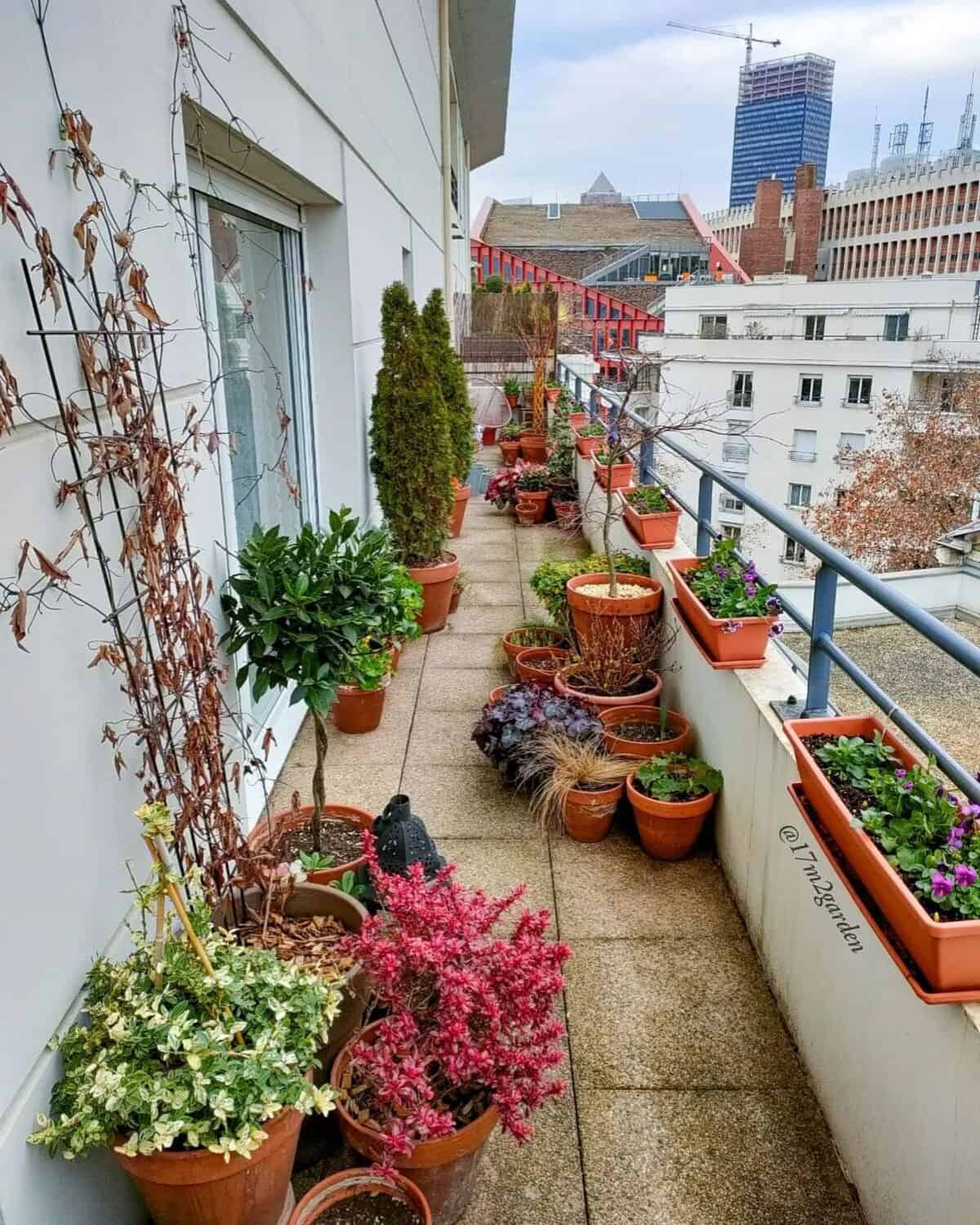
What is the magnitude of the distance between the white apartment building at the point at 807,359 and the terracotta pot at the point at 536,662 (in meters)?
20.3

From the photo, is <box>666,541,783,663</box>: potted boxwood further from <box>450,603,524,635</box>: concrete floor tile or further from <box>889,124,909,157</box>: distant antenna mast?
<box>889,124,909,157</box>: distant antenna mast

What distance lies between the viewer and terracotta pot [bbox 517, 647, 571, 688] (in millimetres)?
4215

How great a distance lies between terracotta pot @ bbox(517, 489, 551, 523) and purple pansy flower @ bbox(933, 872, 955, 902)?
6.87 meters

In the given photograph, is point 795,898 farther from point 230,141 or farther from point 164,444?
point 230,141

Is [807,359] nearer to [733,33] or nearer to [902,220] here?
[902,220]

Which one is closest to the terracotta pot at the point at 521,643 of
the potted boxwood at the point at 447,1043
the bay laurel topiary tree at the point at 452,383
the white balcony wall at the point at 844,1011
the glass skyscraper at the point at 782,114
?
the white balcony wall at the point at 844,1011

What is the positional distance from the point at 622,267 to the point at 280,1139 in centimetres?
3057

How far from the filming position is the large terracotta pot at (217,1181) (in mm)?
1471

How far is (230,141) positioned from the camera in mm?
2688

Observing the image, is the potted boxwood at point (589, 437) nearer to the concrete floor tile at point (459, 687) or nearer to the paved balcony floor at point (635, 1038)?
the concrete floor tile at point (459, 687)

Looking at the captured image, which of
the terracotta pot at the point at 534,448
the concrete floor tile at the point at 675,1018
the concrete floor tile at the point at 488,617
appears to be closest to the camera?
the concrete floor tile at the point at 675,1018

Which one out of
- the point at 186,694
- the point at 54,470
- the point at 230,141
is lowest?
the point at 186,694

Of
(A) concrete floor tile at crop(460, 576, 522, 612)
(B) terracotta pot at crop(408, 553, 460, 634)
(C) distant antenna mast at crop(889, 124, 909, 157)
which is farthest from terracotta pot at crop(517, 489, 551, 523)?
(C) distant antenna mast at crop(889, 124, 909, 157)

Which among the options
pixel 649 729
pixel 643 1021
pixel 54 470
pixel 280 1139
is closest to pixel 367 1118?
pixel 280 1139
